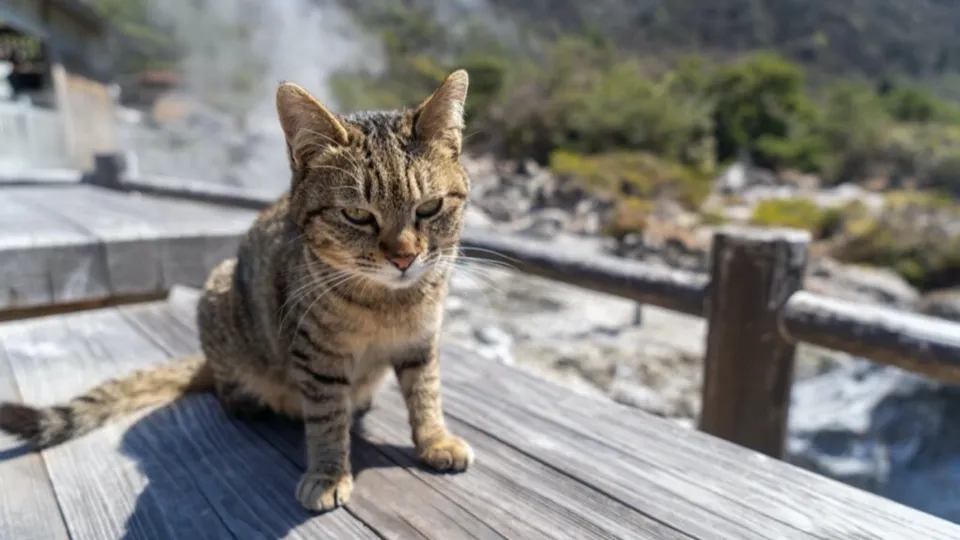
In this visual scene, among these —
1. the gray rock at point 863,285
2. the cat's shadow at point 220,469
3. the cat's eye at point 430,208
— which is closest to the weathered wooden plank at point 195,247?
the cat's shadow at point 220,469

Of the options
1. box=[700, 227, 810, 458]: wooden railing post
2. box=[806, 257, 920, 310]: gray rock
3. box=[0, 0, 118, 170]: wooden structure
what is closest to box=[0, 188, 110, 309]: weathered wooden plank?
box=[700, 227, 810, 458]: wooden railing post

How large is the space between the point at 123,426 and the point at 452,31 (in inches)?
1158

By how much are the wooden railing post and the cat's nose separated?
1.28 metres

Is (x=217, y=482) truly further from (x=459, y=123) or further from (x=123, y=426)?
(x=459, y=123)

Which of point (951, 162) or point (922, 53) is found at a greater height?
point (922, 53)

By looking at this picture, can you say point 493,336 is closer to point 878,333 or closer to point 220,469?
point 878,333

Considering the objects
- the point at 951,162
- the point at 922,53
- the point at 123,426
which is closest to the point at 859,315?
the point at 123,426

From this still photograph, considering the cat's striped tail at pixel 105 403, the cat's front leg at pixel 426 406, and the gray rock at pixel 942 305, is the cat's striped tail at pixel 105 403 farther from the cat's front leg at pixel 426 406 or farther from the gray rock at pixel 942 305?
the gray rock at pixel 942 305

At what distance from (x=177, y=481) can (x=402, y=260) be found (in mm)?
679

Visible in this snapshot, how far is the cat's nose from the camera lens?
121 cm

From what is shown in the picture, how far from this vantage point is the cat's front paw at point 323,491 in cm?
120

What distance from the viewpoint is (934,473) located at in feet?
21.6

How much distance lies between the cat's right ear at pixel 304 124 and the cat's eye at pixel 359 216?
0.47ft

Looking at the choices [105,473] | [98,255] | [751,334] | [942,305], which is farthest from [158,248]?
[942,305]
